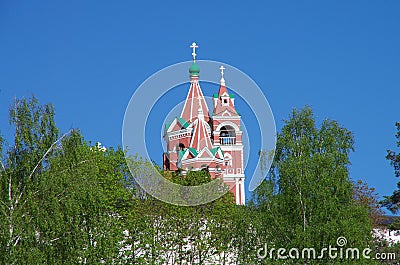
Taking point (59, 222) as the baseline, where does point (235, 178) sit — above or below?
above

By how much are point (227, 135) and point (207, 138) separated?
484 centimetres

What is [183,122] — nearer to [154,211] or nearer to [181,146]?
[181,146]

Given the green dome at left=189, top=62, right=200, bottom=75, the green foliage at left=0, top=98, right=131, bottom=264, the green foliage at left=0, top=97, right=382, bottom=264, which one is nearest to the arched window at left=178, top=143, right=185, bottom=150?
the green dome at left=189, top=62, right=200, bottom=75

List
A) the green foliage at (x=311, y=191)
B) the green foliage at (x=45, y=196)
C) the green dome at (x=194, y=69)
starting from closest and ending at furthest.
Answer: the green foliage at (x=45, y=196)
the green foliage at (x=311, y=191)
the green dome at (x=194, y=69)

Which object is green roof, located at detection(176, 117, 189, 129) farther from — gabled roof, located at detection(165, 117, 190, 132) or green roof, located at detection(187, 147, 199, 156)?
green roof, located at detection(187, 147, 199, 156)

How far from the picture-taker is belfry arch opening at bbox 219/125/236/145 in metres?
65.3

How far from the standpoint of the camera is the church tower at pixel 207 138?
59562 millimetres

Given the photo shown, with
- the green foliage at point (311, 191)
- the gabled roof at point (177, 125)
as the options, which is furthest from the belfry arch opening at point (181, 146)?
the green foliage at point (311, 191)

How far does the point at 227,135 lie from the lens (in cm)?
6594

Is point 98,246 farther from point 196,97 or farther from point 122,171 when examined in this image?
point 196,97

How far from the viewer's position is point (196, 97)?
208 ft

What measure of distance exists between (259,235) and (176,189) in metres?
13.7

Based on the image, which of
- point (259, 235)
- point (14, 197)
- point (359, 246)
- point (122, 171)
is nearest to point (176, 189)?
point (122, 171)

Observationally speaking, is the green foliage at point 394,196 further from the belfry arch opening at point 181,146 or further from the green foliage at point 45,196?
the belfry arch opening at point 181,146
